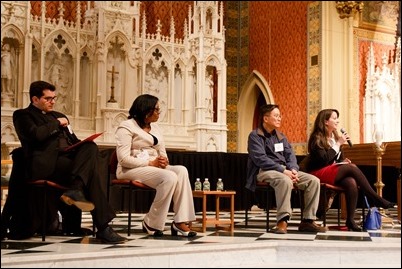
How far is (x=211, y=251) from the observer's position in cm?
358

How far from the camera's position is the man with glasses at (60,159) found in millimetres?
3832

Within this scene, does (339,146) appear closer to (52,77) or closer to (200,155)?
(200,155)

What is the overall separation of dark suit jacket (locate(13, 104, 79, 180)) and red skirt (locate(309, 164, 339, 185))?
2.14 meters

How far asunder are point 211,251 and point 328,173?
1.74m

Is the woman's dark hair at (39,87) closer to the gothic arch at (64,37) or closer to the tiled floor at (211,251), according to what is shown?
the tiled floor at (211,251)

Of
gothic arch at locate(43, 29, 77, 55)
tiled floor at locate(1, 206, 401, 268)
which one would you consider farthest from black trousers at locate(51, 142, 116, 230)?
gothic arch at locate(43, 29, 77, 55)

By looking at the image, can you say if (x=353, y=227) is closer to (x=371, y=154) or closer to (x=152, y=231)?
(x=371, y=154)

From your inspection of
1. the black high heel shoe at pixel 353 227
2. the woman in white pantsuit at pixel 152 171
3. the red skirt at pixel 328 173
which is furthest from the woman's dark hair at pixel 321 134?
the woman in white pantsuit at pixel 152 171

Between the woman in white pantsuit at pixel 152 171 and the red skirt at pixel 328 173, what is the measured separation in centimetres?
127

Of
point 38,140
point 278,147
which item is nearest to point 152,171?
point 38,140

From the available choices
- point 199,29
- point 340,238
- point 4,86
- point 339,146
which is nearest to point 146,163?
point 340,238

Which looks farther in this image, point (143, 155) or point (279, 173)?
point (279, 173)

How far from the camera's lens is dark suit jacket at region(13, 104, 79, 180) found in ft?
12.9

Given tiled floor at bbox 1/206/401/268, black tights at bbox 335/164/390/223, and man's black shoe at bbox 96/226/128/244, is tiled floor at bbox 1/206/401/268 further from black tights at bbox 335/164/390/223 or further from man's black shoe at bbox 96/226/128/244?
black tights at bbox 335/164/390/223
